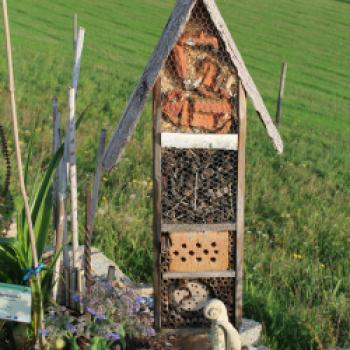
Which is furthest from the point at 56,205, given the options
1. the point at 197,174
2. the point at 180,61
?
the point at 180,61

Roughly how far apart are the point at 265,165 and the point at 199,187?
18.5 feet

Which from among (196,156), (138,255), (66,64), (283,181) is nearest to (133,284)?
(138,255)

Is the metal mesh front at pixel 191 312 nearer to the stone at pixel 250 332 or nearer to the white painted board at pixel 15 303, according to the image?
the stone at pixel 250 332

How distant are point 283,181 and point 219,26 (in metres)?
5.61

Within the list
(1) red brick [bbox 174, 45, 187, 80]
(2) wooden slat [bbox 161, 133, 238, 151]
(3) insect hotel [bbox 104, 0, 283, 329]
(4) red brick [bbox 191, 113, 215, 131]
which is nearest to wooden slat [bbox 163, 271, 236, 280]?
(3) insect hotel [bbox 104, 0, 283, 329]

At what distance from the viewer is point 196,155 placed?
136 inches

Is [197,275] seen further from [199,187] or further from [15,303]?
[15,303]

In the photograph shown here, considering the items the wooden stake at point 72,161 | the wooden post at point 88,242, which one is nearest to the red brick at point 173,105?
the wooden stake at point 72,161

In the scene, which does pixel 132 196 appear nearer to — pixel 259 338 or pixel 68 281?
pixel 259 338

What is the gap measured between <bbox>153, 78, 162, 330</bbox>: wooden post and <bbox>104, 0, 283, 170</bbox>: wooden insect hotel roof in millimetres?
87

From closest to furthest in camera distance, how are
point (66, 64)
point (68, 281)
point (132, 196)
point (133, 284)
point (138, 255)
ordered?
point (68, 281) → point (133, 284) → point (138, 255) → point (132, 196) → point (66, 64)

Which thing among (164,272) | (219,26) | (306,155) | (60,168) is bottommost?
(306,155)

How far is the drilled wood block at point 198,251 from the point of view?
3.51 meters

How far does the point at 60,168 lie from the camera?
131 inches
